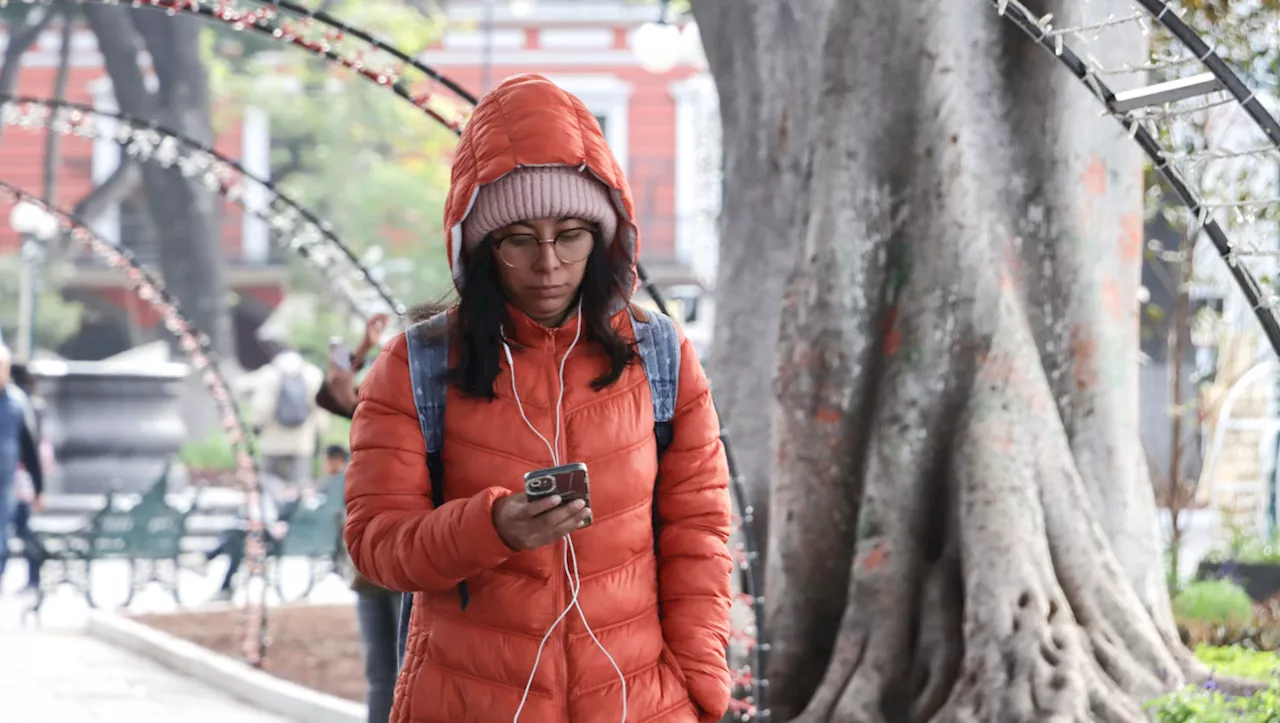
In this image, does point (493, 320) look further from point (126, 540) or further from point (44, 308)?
point (44, 308)

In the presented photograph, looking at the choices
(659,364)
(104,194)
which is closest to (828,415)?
(659,364)

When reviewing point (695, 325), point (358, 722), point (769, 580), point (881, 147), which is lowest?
point (358, 722)

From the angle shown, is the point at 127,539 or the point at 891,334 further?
the point at 127,539

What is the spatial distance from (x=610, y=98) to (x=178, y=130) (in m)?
12.5

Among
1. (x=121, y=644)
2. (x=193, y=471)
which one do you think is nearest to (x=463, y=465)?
(x=121, y=644)

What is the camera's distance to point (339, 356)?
22.0 ft

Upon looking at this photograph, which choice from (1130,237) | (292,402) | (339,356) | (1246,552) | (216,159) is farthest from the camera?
(292,402)

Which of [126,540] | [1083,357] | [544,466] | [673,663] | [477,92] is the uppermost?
[477,92]

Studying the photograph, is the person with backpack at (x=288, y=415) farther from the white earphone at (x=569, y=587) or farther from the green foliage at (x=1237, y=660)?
the white earphone at (x=569, y=587)

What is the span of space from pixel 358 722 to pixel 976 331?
133 inches

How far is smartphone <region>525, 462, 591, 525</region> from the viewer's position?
294 cm

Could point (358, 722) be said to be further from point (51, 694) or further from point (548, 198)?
point (548, 198)

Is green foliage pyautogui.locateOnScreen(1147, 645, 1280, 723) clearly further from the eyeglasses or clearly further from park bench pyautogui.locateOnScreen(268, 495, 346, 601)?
park bench pyautogui.locateOnScreen(268, 495, 346, 601)

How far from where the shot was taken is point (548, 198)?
329 cm
